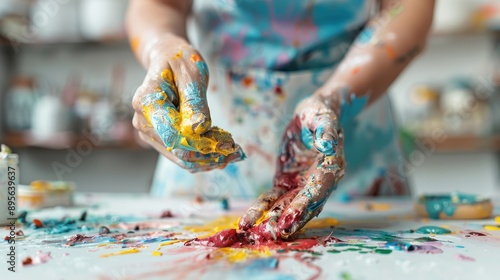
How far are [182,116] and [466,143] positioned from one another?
162 cm

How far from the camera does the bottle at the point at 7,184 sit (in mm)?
805

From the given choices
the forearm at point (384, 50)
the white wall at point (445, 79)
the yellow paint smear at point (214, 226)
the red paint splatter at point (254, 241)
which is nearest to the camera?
the red paint splatter at point (254, 241)

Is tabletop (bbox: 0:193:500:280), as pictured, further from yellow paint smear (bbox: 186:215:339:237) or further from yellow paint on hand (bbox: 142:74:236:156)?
yellow paint on hand (bbox: 142:74:236:156)

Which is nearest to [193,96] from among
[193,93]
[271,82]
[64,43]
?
[193,93]

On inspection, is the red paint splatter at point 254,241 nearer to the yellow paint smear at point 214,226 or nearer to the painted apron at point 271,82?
the yellow paint smear at point 214,226

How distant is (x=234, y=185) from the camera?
1.19m

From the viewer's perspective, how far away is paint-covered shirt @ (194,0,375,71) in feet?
3.79

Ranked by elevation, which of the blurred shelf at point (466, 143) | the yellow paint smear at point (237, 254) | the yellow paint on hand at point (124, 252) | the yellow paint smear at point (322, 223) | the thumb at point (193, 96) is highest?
the blurred shelf at point (466, 143)

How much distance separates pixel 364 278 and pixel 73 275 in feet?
0.97

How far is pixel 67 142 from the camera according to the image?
225 cm

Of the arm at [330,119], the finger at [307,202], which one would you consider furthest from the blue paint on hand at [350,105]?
the finger at [307,202]

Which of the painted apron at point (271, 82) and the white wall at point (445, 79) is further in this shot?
the white wall at point (445, 79)

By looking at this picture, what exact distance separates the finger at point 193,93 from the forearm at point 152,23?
111 mm

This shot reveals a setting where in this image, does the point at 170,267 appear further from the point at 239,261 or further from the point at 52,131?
the point at 52,131
